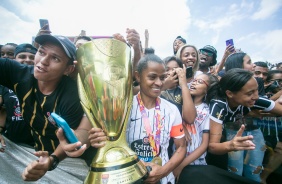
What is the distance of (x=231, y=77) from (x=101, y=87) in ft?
4.30

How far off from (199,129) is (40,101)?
1.32m

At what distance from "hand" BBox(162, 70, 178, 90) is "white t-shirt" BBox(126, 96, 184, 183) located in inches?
14.3

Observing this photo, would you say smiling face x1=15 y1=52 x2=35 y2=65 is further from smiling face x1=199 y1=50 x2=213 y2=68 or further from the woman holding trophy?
smiling face x1=199 y1=50 x2=213 y2=68

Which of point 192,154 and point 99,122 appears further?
point 192,154

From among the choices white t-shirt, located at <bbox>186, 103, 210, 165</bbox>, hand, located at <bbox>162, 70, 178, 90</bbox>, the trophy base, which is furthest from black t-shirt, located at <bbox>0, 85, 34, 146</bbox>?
white t-shirt, located at <bbox>186, 103, 210, 165</bbox>

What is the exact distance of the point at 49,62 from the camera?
1.18 meters

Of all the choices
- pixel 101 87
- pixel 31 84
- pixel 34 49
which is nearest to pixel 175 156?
pixel 101 87

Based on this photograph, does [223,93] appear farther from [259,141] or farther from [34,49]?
[34,49]

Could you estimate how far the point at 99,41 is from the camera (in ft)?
3.31

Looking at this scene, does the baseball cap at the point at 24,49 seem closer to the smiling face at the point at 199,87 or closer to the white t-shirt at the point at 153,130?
the white t-shirt at the point at 153,130

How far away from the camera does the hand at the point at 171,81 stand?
177 cm

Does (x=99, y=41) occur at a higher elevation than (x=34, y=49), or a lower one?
lower

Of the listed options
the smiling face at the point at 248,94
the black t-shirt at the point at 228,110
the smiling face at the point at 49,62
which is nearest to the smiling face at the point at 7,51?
the smiling face at the point at 49,62

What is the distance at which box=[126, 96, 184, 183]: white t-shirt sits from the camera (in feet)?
4.21
